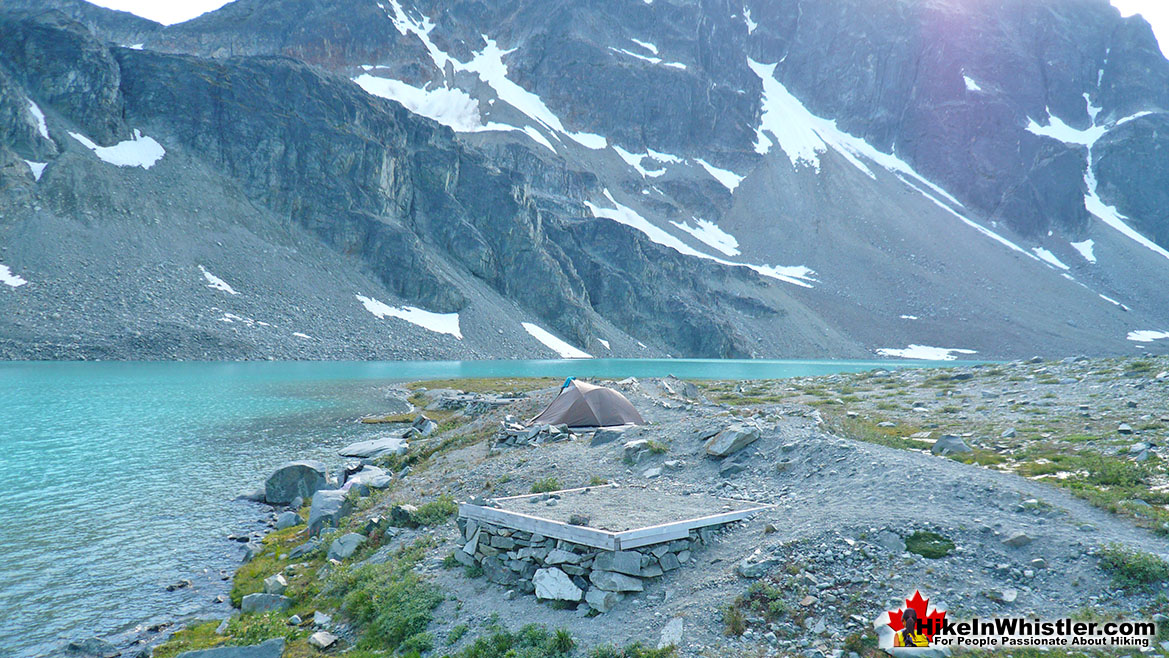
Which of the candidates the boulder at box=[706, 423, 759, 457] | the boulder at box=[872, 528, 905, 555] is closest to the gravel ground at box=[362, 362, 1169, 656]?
the boulder at box=[872, 528, 905, 555]

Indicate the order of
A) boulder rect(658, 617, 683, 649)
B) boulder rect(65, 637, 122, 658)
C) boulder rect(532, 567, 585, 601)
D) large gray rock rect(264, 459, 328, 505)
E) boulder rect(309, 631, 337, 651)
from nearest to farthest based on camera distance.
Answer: boulder rect(658, 617, 683, 649), boulder rect(532, 567, 585, 601), boulder rect(309, 631, 337, 651), boulder rect(65, 637, 122, 658), large gray rock rect(264, 459, 328, 505)

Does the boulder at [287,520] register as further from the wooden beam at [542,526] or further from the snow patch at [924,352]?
the snow patch at [924,352]

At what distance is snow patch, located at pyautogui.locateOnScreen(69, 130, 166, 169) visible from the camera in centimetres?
10812

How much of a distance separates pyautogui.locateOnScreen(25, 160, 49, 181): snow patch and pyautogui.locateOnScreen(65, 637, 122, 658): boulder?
118706 millimetres

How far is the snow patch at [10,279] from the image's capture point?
79688 millimetres

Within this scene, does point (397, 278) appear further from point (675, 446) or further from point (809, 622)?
point (809, 622)

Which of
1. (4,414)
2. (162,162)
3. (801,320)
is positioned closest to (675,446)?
(4,414)

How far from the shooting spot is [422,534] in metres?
15.0

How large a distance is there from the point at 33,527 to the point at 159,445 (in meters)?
12.9

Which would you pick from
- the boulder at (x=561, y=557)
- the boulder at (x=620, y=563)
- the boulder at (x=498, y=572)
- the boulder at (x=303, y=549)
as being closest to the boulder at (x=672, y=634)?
the boulder at (x=620, y=563)

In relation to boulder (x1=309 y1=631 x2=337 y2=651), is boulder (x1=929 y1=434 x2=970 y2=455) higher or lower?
higher

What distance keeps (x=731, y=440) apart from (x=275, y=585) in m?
11.9

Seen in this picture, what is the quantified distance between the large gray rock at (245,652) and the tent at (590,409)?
14.3m

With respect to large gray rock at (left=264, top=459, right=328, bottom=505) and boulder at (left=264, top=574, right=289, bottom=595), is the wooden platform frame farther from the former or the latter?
large gray rock at (left=264, top=459, right=328, bottom=505)
